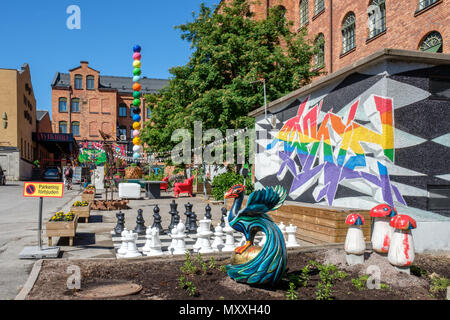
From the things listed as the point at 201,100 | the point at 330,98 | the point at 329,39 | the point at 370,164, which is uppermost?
the point at 329,39

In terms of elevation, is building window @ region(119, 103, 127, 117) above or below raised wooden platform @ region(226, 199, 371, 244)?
above

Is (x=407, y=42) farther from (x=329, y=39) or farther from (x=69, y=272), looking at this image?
(x=69, y=272)

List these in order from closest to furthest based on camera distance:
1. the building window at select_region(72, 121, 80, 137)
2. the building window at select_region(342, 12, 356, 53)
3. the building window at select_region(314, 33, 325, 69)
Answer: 1. the building window at select_region(342, 12, 356, 53)
2. the building window at select_region(314, 33, 325, 69)
3. the building window at select_region(72, 121, 80, 137)

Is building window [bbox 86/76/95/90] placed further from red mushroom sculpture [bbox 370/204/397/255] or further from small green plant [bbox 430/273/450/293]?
small green plant [bbox 430/273/450/293]

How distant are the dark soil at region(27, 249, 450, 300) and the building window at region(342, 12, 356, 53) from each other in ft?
70.0

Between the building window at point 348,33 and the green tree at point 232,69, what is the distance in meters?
4.09

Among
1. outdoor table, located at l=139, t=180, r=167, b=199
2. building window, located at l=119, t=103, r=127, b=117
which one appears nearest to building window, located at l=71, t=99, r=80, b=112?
building window, located at l=119, t=103, r=127, b=117

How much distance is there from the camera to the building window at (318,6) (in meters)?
28.2

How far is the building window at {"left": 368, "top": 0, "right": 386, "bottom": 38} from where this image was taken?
22.2 m

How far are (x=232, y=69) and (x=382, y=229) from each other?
16.2 metres

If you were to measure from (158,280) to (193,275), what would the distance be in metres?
0.53

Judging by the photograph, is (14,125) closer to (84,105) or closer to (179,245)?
(84,105)

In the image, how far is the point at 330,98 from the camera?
9914mm
